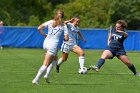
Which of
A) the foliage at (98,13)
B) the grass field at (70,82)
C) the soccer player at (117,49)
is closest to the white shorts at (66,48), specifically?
the grass field at (70,82)

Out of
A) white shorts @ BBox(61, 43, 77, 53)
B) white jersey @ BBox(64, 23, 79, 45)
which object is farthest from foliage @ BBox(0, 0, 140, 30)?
white shorts @ BBox(61, 43, 77, 53)

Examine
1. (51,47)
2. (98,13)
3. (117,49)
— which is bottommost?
(98,13)

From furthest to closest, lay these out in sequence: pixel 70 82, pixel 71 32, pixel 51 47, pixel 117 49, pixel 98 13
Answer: pixel 98 13
pixel 71 32
pixel 117 49
pixel 70 82
pixel 51 47

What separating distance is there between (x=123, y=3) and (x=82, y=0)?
5.97 meters

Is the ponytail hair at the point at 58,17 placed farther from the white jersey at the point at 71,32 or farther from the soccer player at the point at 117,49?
the white jersey at the point at 71,32

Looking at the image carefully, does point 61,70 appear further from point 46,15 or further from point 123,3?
point 46,15

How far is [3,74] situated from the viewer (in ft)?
56.5

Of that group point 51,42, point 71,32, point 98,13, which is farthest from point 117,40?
point 98,13

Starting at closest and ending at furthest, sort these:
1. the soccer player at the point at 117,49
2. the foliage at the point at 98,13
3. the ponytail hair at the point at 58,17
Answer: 1. the ponytail hair at the point at 58,17
2. the soccer player at the point at 117,49
3. the foliage at the point at 98,13

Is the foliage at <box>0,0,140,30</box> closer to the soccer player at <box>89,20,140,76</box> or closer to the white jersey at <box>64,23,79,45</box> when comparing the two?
the white jersey at <box>64,23,79,45</box>

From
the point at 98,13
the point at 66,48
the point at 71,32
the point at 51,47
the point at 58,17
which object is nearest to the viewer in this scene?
the point at 58,17

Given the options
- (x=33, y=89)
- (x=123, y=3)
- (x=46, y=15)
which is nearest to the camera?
(x=33, y=89)

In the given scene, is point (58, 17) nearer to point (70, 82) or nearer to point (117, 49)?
point (70, 82)

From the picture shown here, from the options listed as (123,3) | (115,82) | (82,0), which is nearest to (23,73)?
(115,82)
